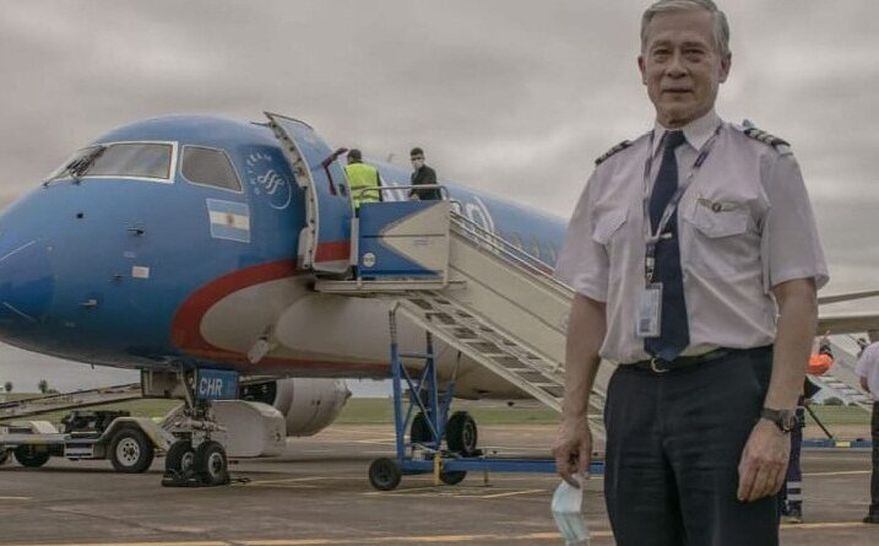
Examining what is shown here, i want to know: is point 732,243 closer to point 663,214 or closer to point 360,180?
point 663,214

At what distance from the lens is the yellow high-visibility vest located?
14945 millimetres

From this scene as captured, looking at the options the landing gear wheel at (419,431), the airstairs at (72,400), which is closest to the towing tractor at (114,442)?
the airstairs at (72,400)

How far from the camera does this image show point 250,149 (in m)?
14.1

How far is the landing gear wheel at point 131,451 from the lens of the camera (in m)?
17.6

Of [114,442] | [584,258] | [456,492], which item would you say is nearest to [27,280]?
[456,492]

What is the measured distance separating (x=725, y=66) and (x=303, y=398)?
59.1 feet

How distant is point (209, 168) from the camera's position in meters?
13.7

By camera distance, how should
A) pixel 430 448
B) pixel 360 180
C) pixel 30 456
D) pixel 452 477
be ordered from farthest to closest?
pixel 30 456, pixel 360 180, pixel 452 477, pixel 430 448

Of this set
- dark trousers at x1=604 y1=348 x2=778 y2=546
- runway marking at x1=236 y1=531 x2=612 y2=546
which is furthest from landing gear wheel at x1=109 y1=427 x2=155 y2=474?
dark trousers at x1=604 y1=348 x2=778 y2=546

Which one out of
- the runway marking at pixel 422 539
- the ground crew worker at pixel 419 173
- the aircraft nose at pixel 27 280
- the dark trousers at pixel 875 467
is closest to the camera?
the runway marking at pixel 422 539

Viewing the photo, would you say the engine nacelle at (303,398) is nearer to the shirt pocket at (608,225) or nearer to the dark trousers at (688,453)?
the shirt pocket at (608,225)

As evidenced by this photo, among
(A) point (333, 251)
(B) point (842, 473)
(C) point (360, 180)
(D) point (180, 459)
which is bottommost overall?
(B) point (842, 473)

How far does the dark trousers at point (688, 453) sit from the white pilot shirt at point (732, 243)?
0.28ft

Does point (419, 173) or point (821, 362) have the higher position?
point (419, 173)
